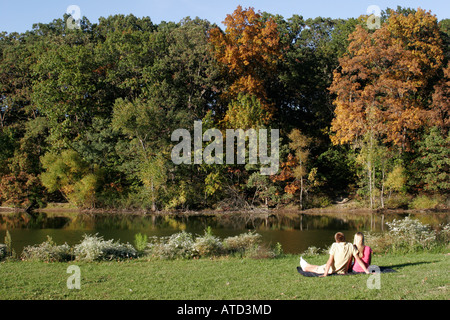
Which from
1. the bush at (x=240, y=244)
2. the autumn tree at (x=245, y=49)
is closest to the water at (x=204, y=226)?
the bush at (x=240, y=244)

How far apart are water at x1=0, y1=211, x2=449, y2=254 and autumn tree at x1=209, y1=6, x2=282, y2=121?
967cm

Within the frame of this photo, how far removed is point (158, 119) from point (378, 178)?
49.2 ft

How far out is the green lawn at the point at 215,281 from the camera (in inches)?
283

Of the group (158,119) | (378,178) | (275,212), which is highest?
(158,119)

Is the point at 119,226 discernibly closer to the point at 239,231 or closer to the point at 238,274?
the point at 239,231

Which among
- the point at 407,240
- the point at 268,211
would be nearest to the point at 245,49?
the point at 268,211

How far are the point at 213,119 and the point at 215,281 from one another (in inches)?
976

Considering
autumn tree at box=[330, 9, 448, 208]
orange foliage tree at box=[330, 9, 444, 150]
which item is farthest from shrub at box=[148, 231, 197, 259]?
orange foliage tree at box=[330, 9, 444, 150]

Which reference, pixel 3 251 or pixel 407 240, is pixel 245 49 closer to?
pixel 407 240

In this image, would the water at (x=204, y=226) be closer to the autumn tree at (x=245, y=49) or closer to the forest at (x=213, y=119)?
the forest at (x=213, y=119)

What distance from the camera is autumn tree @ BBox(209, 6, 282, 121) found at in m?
32.0
